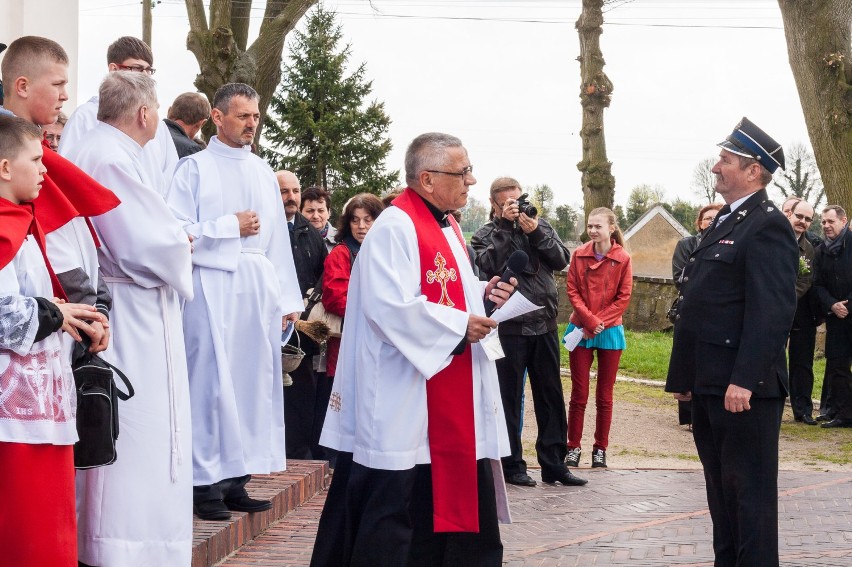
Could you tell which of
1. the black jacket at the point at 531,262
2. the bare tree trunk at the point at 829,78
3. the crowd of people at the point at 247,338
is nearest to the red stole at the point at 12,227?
the crowd of people at the point at 247,338

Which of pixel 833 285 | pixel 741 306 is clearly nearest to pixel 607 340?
pixel 741 306

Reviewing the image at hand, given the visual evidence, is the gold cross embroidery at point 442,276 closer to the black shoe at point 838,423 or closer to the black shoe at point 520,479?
the black shoe at point 520,479

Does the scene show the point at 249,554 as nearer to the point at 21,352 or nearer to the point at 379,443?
the point at 379,443

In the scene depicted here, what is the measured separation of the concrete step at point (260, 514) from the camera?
5.21 m

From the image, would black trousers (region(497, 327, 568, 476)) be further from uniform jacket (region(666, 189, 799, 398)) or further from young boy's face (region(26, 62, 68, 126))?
young boy's face (region(26, 62, 68, 126))

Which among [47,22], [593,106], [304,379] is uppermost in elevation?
[593,106]

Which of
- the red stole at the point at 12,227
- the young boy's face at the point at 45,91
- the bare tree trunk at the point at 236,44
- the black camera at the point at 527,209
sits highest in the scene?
the bare tree trunk at the point at 236,44

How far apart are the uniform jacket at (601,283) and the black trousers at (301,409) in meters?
2.26

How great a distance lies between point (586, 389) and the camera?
883 centimetres

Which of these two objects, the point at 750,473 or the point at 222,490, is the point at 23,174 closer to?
the point at 222,490

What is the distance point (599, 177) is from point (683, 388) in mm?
13309

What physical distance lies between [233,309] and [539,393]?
3142 mm

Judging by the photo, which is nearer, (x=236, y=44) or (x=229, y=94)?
(x=229, y=94)

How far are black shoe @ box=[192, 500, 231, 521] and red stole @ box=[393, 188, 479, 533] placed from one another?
4.71ft
